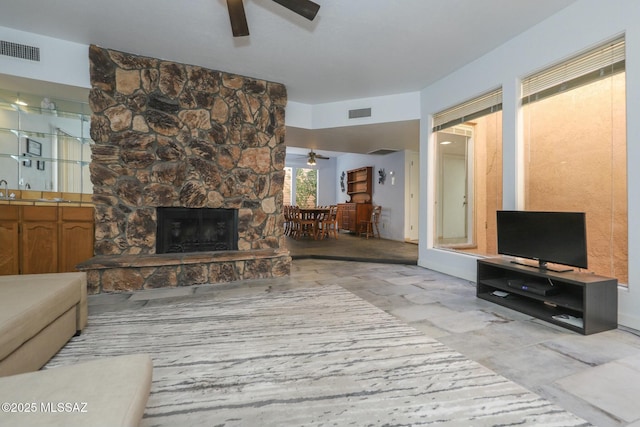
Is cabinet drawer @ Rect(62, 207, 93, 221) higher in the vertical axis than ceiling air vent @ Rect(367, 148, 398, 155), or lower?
lower

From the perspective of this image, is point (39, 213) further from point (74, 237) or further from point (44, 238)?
point (74, 237)

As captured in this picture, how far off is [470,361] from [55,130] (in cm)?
523

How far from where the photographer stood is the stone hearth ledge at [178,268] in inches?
130

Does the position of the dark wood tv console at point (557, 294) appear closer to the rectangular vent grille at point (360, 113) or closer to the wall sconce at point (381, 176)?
the rectangular vent grille at point (360, 113)

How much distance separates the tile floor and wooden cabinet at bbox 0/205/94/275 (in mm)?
897

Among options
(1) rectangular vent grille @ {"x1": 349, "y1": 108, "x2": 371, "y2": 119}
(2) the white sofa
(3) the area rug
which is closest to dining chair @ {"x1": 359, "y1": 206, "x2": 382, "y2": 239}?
(1) rectangular vent grille @ {"x1": 349, "y1": 108, "x2": 371, "y2": 119}

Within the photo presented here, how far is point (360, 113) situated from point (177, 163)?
9.78 feet

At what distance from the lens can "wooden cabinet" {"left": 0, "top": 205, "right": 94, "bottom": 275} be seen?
131 inches

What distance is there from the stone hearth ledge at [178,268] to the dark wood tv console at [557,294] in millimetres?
2517

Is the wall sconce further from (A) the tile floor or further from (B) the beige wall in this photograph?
(B) the beige wall

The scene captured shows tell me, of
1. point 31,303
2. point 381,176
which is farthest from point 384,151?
point 31,303

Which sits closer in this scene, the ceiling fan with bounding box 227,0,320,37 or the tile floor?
the tile floor

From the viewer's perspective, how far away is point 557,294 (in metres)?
2.63

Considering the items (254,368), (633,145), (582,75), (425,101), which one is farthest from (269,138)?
(633,145)
